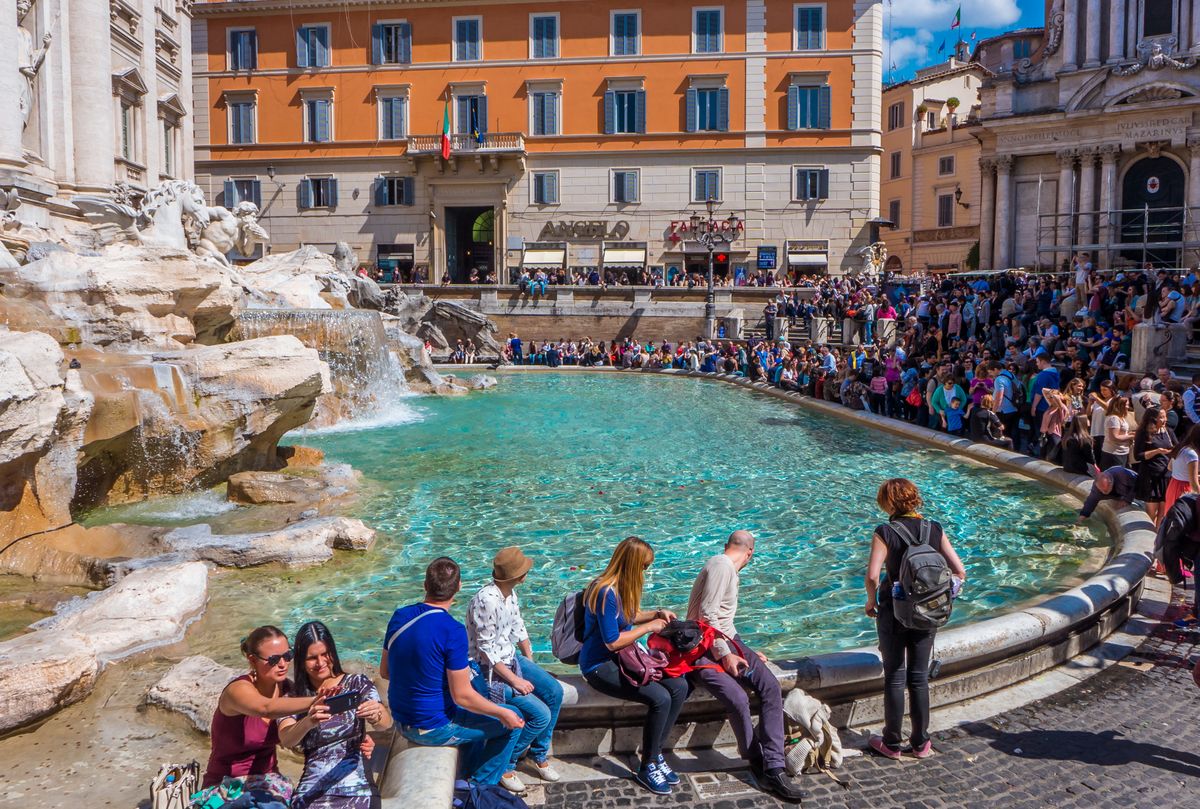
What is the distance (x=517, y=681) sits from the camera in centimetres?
420

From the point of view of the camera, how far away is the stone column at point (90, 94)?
2192 centimetres

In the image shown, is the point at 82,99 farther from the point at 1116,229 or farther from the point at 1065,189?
the point at 1116,229

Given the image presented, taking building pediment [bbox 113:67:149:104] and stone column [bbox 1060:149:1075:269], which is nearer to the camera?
building pediment [bbox 113:67:149:104]

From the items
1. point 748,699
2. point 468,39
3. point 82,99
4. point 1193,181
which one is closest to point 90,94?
point 82,99

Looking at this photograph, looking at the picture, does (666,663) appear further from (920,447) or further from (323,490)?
(920,447)

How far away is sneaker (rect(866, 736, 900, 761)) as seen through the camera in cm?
451

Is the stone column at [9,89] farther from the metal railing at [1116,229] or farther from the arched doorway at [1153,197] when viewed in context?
the arched doorway at [1153,197]

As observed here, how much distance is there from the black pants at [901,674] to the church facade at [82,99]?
18900mm

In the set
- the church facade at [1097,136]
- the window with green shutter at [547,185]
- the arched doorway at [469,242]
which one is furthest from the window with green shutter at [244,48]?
the church facade at [1097,136]

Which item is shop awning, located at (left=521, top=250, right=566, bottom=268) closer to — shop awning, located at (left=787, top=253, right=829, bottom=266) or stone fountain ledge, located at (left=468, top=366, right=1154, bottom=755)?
shop awning, located at (left=787, top=253, right=829, bottom=266)

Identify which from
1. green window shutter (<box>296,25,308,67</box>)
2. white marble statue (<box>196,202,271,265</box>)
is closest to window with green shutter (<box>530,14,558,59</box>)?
green window shutter (<box>296,25,308,67</box>)

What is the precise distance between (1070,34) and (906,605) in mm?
33021

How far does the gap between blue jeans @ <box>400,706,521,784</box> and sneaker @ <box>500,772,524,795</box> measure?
0.10 ft

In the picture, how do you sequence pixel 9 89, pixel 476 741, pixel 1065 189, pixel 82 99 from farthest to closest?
pixel 1065 189 < pixel 82 99 < pixel 9 89 < pixel 476 741
